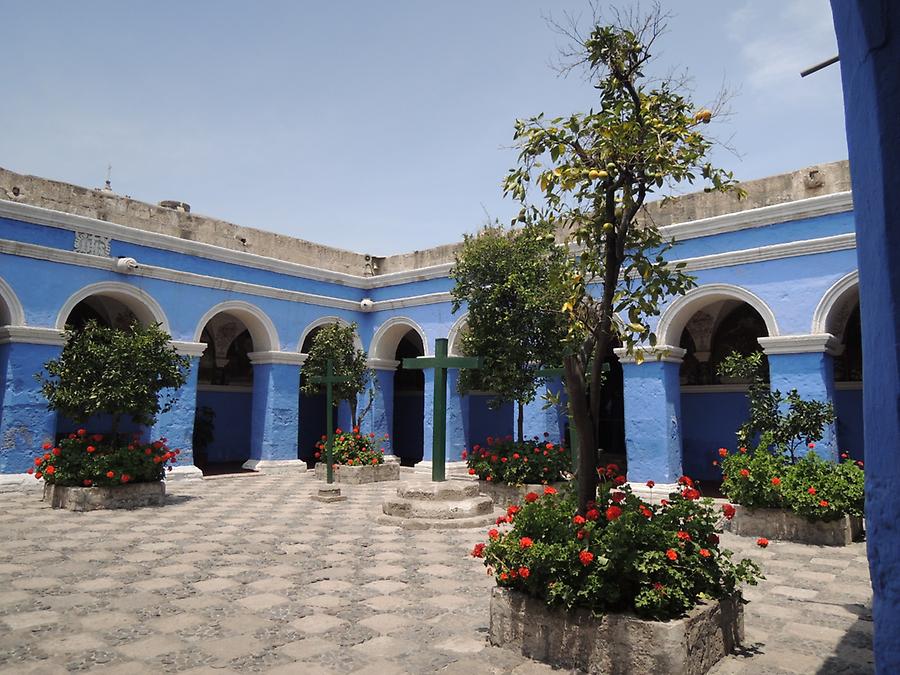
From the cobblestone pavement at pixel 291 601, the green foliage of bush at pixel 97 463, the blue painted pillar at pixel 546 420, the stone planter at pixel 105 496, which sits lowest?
the cobblestone pavement at pixel 291 601

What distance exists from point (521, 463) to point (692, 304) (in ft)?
14.3

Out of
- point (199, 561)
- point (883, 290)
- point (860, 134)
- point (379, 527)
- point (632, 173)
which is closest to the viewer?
point (883, 290)

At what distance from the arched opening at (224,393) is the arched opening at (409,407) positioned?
13.5ft

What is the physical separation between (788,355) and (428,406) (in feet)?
23.9

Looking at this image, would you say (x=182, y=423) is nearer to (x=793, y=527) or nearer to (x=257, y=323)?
(x=257, y=323)

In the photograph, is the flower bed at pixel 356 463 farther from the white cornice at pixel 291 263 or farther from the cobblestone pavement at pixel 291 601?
the cobblestone pavement at pixel 291 601

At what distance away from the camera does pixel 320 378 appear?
11156mm

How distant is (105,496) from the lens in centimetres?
862

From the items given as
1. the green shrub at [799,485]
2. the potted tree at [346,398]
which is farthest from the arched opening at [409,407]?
the green shrub at [799,485]

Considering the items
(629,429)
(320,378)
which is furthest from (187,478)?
(629,429)

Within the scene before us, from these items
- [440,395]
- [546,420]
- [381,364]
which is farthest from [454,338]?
[440,395]

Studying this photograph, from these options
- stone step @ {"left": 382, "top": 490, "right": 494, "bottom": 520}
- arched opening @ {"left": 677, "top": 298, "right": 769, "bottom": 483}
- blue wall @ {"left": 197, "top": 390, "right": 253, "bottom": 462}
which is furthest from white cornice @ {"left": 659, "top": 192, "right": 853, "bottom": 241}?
blue wall @ {"left": 197, "top": 390, "right": 253, "bottom": 462}

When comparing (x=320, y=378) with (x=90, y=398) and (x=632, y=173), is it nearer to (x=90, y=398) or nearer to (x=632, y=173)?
(x=90, y=398)

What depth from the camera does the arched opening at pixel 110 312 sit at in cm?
1180
